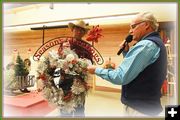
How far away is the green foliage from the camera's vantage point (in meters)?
2.70

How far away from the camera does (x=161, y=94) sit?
2.59 metres

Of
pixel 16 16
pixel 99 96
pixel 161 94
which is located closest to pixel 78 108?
pixel 99 96

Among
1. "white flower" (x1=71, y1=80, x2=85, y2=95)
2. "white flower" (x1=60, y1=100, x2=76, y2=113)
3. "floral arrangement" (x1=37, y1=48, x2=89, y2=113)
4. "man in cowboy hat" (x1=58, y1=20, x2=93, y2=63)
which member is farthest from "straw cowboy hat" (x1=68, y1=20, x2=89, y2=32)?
"white flower" (x1=60, y1=100, x2=76, y2=113)

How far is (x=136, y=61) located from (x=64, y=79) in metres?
0.62

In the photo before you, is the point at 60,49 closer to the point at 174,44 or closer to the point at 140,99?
the point at 140,99

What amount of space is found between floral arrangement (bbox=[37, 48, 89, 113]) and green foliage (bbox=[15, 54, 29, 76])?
0.45 feet

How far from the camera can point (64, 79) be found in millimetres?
2650

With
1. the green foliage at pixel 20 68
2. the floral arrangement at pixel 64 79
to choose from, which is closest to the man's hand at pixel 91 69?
the floral arrangement at pixel 64 79

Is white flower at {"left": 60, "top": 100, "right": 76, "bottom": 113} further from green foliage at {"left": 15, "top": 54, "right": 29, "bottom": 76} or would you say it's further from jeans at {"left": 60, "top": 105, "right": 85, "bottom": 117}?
green foliage at {"left": 15, "top": 54, "right": 29, "bottom": 76}

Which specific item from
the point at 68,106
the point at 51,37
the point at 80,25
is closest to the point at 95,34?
the point at 80,25

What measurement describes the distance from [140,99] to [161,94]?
0.59ft

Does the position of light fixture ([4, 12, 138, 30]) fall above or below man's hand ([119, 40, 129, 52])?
above

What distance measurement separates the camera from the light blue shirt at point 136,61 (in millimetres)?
2496

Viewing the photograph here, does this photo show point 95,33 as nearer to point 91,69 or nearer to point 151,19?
point 91,69
